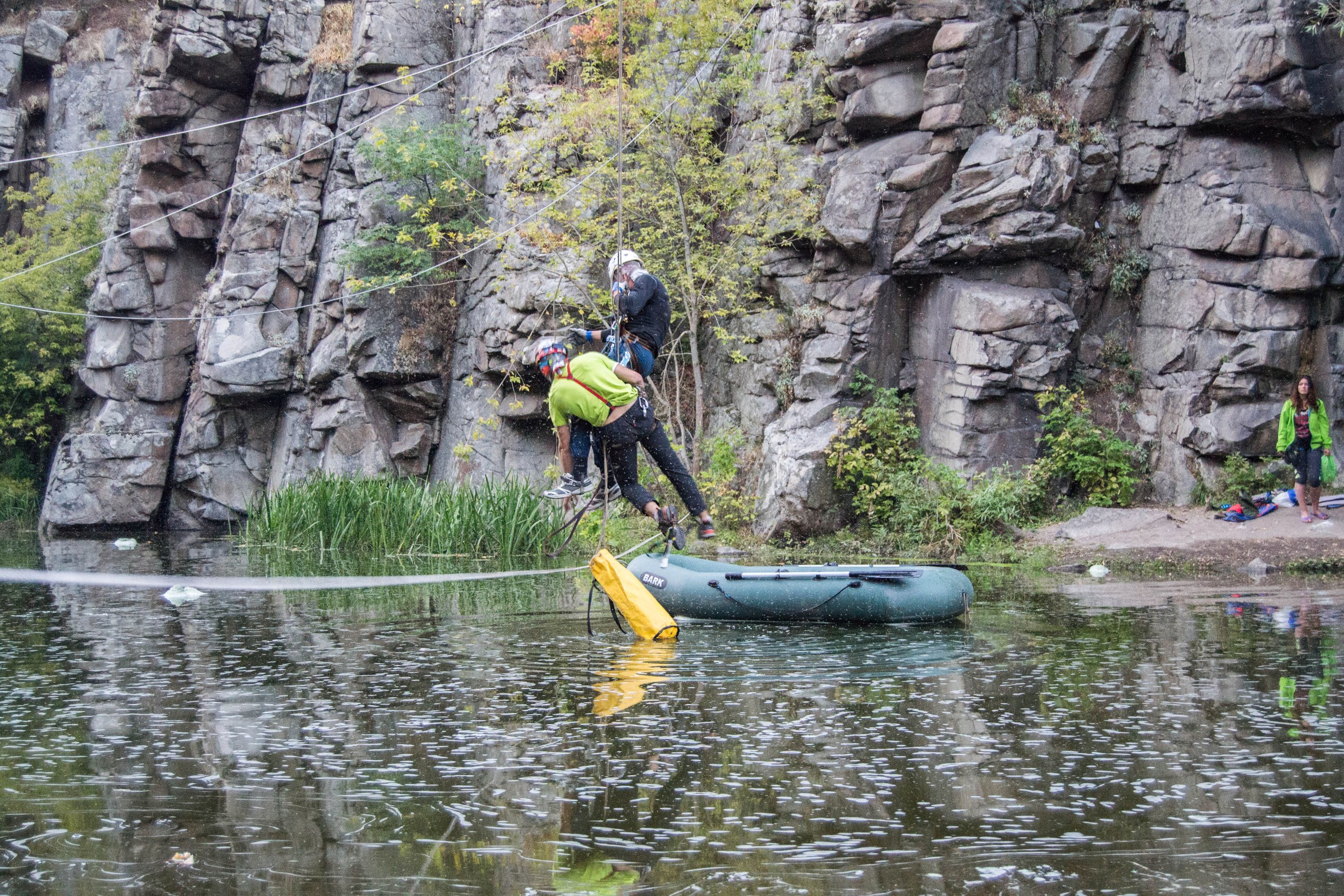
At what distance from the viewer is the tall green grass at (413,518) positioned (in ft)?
44.0

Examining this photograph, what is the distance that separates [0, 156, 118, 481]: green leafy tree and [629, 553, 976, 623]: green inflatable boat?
18432 mm

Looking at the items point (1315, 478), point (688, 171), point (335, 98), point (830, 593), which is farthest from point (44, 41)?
point (1315, 478)

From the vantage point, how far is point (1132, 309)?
580 inches

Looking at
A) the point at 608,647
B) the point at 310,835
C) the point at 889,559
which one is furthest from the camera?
the point at 889,559

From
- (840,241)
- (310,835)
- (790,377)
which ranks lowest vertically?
(310,835)

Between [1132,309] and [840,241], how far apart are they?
3.83 metres

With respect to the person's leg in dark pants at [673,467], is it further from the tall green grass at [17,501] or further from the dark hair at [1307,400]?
the tall green grass at [17,501]

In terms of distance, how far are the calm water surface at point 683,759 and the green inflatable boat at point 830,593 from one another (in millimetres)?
184

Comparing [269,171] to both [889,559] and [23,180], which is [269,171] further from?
[889,559]

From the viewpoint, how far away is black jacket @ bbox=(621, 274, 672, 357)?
8.20 meters

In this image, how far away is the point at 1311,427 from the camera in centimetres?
1191

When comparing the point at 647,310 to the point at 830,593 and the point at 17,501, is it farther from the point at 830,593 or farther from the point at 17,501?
the point at 17,501

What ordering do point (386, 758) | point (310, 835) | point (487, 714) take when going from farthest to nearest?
point (487, 714) → point (386, 758) → point (310, 835)

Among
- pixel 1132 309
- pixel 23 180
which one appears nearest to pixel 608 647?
pixel 1132 309
